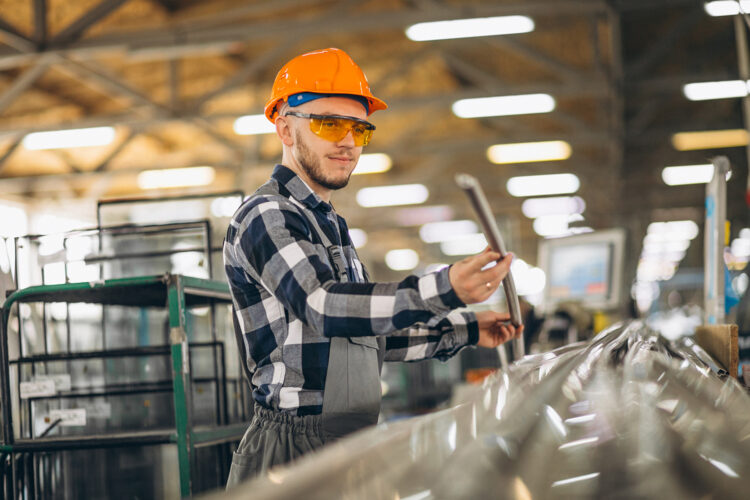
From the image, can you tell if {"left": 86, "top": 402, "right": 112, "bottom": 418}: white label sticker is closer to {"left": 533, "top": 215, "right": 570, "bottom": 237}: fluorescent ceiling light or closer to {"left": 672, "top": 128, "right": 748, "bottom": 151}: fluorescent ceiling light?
{"left": 672, "top": 128, "right": 748, "bottom": 151}: fluorescent ceiling light

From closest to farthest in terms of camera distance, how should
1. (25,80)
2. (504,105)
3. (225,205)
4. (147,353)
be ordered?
1. (147,353)
2. (225,205)
3. (25,80)
4. (504,105)

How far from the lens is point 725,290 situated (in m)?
2.86

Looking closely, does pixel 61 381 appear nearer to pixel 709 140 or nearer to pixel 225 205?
pixel 225 205

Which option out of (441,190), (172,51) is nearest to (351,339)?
(172,51)

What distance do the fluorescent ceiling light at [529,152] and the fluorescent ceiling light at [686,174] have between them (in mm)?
3402

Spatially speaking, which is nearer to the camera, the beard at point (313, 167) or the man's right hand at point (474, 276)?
the man's right hand at point (474, 276)

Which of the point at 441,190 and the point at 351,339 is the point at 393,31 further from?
the point at 351,339

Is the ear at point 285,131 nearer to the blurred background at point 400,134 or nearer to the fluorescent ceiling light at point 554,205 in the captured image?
the blurred background at point 400,134

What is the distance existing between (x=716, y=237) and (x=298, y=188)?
1.57 metres

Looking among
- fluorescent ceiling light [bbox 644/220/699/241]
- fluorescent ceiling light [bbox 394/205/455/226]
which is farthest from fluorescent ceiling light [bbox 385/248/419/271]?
fluorescent ceiling light [bbox 644/220/699/241]

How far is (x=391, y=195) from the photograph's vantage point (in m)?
20.6

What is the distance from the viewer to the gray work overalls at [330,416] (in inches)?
77.1

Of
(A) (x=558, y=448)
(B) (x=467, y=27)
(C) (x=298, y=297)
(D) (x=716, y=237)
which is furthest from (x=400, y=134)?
(A) (x=558, y=448)

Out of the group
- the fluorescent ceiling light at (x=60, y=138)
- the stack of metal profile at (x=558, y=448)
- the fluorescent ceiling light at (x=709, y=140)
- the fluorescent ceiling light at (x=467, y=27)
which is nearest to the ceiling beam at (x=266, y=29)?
the fluorescent ceiling light at (x=467, y=27)
